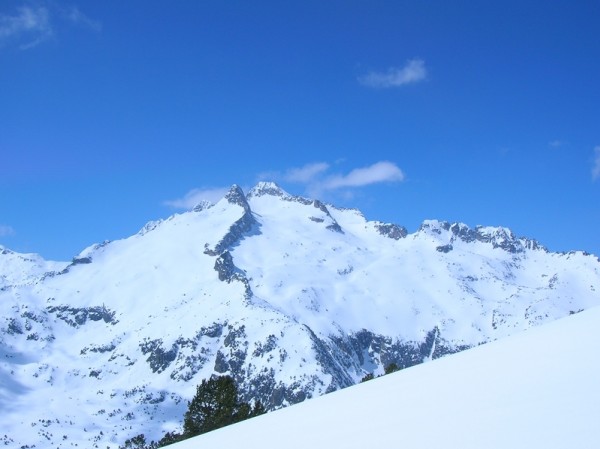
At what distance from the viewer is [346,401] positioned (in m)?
10.8

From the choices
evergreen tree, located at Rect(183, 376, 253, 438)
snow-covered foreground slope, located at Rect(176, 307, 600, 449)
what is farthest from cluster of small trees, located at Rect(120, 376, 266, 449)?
snow-covered foreground slope, located at Rect(176, 307, 600, 449)

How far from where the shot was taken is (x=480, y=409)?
6578 millimetres

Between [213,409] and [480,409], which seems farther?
[213,409]

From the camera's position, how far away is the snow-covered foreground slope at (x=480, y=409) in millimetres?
5418

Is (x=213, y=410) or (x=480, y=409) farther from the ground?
(x=213, y=410)

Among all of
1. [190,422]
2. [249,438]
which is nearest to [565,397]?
[249,438]

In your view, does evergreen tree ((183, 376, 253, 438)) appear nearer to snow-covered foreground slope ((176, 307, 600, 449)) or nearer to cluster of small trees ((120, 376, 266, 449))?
cluster of small trees ((120, 376, 266, 449))

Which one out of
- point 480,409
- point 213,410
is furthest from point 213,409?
point 480,409

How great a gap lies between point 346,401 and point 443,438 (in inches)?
201

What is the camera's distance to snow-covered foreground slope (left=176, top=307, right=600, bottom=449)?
5.42 m

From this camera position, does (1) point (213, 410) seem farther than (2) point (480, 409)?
Yes

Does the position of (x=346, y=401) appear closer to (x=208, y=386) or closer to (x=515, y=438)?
(x=515, y=438)

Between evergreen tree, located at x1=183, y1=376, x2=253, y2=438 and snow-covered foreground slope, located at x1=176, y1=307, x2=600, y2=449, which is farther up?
evergreen tree, located at x1=183, y1=376, x2=253, y2=438

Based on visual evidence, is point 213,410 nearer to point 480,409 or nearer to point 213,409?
point 213,409
